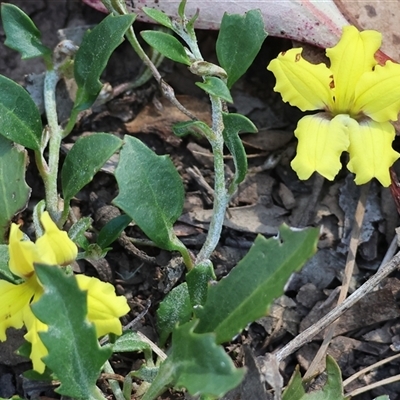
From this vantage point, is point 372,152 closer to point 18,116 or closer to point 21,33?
point 18,116

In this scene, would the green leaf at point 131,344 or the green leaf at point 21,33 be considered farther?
the green leaf at point 21,33

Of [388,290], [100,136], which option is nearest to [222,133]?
[100,136]

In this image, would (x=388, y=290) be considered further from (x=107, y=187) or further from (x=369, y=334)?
(x=107, y=187)

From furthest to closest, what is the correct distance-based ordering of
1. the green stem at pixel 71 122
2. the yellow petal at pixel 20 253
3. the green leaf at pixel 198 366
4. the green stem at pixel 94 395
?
the green stem at pixel 71 122
the green stem at pixel 94 395
the yellow petal at pixel 20 253
the green leaf at pixel 198 366

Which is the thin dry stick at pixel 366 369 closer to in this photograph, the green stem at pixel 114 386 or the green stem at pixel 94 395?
the green stem at pixel 114 386

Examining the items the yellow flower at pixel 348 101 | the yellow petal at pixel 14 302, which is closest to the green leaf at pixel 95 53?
the yellow flower at pixel 348 101
